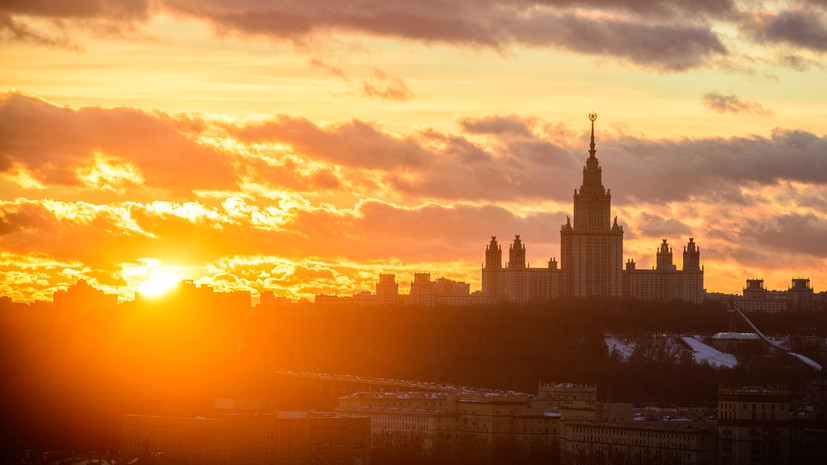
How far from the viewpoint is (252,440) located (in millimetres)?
86750

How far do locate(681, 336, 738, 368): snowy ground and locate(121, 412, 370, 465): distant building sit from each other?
183ft

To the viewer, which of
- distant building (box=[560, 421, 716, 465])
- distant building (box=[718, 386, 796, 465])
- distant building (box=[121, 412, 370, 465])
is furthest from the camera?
distant building (box=[560, 421, 716, 465])

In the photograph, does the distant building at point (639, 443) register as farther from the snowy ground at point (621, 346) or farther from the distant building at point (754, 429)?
the snowy ground at point (621, 346)

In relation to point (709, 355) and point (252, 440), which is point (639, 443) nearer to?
point (252, 440)

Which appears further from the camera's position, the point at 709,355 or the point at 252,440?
the point at 709,355

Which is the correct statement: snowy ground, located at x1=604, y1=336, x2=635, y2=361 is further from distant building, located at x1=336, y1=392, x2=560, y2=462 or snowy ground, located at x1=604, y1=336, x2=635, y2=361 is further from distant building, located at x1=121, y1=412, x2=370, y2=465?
distant building, located at x1=121, y1=412, x2=370, y2=465

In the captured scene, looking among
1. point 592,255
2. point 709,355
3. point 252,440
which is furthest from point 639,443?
point 592,255

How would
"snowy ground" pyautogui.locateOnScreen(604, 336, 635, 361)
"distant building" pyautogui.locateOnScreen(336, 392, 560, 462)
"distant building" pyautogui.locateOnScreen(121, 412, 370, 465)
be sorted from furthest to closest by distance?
"snowy ground" pyautogui.locateOnScreen(604, 336, 635, 361), "distant building" pyautogui.locateOnScreen(336, 392, 560, 462), "distant building" pyautogui.locateOnScreen(121, 412, 370, 465)

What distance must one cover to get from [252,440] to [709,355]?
68185 mm

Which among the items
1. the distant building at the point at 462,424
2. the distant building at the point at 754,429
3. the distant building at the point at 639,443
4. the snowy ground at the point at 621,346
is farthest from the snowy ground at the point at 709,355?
the distant building at the point at 754,429

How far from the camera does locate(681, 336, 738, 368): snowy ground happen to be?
471 ft

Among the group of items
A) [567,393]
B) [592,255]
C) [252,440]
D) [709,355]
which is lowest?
[252,440]

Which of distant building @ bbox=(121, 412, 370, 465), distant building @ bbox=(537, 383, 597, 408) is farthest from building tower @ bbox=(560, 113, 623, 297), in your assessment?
distant building @ bbox=(121, 412, 370, 465)

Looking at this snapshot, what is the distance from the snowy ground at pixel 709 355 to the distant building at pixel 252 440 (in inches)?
2195
